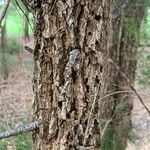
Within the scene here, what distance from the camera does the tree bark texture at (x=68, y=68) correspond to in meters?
1.71

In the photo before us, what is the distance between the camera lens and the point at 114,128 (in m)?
4.51

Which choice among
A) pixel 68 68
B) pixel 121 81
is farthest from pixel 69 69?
pixel 121 81

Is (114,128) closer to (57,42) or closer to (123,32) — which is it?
(123,32)

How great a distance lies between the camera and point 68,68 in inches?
67.3

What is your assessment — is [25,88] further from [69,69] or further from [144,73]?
[69,69]

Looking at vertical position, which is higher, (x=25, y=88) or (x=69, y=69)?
(x=69, y=69)

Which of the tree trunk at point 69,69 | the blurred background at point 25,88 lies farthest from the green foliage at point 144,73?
the tree trunk at point 69,69

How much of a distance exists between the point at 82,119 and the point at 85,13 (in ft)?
1.36

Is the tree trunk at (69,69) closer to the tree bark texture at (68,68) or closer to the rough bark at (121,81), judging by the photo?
the tree bark texture at (68,68)

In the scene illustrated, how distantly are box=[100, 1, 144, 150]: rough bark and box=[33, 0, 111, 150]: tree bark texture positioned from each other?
8.22 feet

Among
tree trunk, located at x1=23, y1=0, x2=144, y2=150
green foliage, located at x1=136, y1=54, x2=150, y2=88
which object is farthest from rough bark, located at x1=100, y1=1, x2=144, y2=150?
tree trunk, located at x1=23, y1=0, x2=144, y2=150

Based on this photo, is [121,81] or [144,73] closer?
[121,81]

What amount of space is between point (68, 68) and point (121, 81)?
3395mm

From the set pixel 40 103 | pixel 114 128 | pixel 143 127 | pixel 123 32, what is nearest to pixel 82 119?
pixel 40 103
